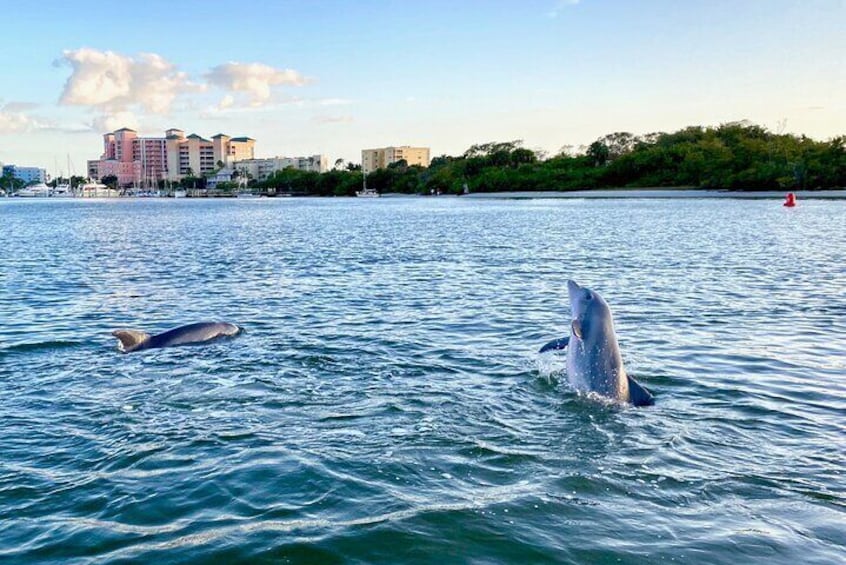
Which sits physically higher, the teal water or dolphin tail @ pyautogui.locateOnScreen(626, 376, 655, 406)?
dolphin tail @ pyautogui.locateOnScreen(626, 376, 655, 406)

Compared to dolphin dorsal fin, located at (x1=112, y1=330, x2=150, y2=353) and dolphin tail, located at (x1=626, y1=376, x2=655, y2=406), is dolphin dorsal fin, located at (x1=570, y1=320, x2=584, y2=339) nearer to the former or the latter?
dolphin tail, located at (x1=626, y1=376, x2=655, y2=406)

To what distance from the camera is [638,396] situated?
1136cm

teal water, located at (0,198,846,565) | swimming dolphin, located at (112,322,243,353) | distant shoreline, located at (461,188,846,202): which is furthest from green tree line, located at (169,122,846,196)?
swimming dolphin, located at (112,322,243,353)

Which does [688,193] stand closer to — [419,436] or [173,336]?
[173,336]

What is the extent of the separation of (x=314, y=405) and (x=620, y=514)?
5.50 metres

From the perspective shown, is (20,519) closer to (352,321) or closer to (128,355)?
(128,355)

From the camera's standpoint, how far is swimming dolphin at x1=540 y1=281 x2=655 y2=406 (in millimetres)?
11266

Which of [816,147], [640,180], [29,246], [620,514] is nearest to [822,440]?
[620,514]

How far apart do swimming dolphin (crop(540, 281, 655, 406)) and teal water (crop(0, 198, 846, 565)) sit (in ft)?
1.13

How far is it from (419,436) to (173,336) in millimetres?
8299

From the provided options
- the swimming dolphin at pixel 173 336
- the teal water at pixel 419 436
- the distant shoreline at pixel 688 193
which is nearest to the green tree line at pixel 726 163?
the distant shoreline at pixel 688 193

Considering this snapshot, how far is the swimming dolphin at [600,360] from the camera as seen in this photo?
37.0 ft

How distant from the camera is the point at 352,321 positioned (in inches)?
778

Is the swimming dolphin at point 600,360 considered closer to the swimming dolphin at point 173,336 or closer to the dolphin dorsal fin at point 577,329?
the dolphin dorsal fin at point 577,329
